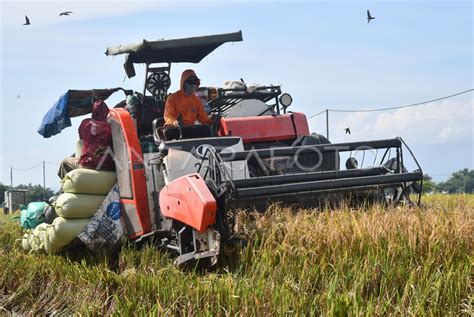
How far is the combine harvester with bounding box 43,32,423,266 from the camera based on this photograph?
6.33 meters

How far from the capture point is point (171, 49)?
347 inches

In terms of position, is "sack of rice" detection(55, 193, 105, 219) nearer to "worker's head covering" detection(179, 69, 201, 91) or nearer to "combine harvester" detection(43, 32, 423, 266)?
"combine harvester" detection(43, 32, 423, 266)

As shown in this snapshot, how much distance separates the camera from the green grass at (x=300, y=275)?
16.2 feet

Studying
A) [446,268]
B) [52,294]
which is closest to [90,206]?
[52,294]

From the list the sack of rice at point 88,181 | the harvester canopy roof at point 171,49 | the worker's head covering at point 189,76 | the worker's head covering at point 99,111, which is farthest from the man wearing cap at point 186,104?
the sack of rice at point 88,181

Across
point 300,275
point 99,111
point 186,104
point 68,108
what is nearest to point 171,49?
point 186,104

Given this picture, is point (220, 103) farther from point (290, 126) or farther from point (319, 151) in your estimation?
point (319, 151)

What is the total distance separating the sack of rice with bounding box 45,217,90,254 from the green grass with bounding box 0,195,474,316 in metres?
0.53

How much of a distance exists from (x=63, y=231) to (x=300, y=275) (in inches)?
120

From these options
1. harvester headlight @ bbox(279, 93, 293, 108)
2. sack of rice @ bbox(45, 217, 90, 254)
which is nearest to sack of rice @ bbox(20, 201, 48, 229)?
→ sack of rice @ bbox(45, 217, 90, 254)

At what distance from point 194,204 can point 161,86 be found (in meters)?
3.24

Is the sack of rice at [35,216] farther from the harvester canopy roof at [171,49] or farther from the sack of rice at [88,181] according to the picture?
the harvester canopy roof at [171,49]

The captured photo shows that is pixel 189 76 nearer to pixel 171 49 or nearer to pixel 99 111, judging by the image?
pixel 171 49

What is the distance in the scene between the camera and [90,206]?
25.0 ft
